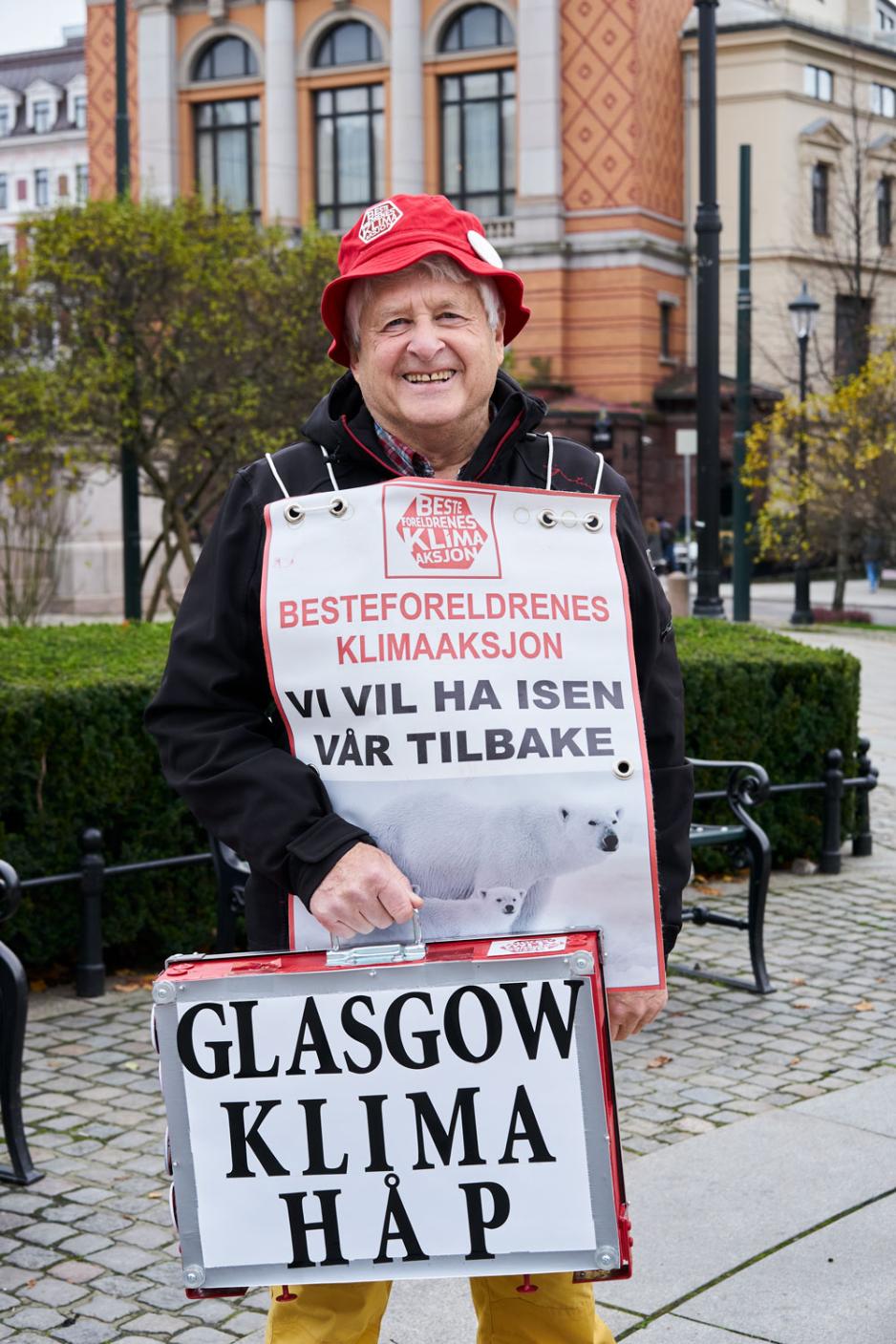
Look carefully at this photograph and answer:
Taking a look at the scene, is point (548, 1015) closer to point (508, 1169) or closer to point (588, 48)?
point (508, 1169)

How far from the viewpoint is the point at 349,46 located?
51.5 metres

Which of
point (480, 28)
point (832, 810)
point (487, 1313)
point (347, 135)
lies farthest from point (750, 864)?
point (347, 135)

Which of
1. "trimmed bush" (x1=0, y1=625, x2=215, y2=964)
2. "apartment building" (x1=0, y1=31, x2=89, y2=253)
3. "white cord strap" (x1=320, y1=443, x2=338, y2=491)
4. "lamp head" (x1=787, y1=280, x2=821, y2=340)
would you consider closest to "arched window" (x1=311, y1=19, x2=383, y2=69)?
"lamp head" (x1=787, y1=280, x2=821, y2=340)

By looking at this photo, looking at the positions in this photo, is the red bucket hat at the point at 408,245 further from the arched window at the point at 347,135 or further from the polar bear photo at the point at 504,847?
the arched window at the point at 347,135

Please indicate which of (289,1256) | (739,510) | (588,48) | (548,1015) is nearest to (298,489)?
(548,1015)

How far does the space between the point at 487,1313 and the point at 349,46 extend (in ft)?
173

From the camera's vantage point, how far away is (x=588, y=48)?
48375 mm

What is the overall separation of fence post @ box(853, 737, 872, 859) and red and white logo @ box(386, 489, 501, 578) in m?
6.93

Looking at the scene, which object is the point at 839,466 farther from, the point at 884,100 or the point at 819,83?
the point at 884,100

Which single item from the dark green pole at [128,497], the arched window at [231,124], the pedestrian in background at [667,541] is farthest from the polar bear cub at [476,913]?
the arched window at [231,124]

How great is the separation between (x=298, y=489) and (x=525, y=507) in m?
0.34

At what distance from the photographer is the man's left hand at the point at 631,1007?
2547mm

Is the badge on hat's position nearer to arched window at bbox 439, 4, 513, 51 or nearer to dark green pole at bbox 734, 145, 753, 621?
dark green pole at bbox 734, 145, 753, 621

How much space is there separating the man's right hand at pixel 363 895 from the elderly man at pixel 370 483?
0.17 feet
